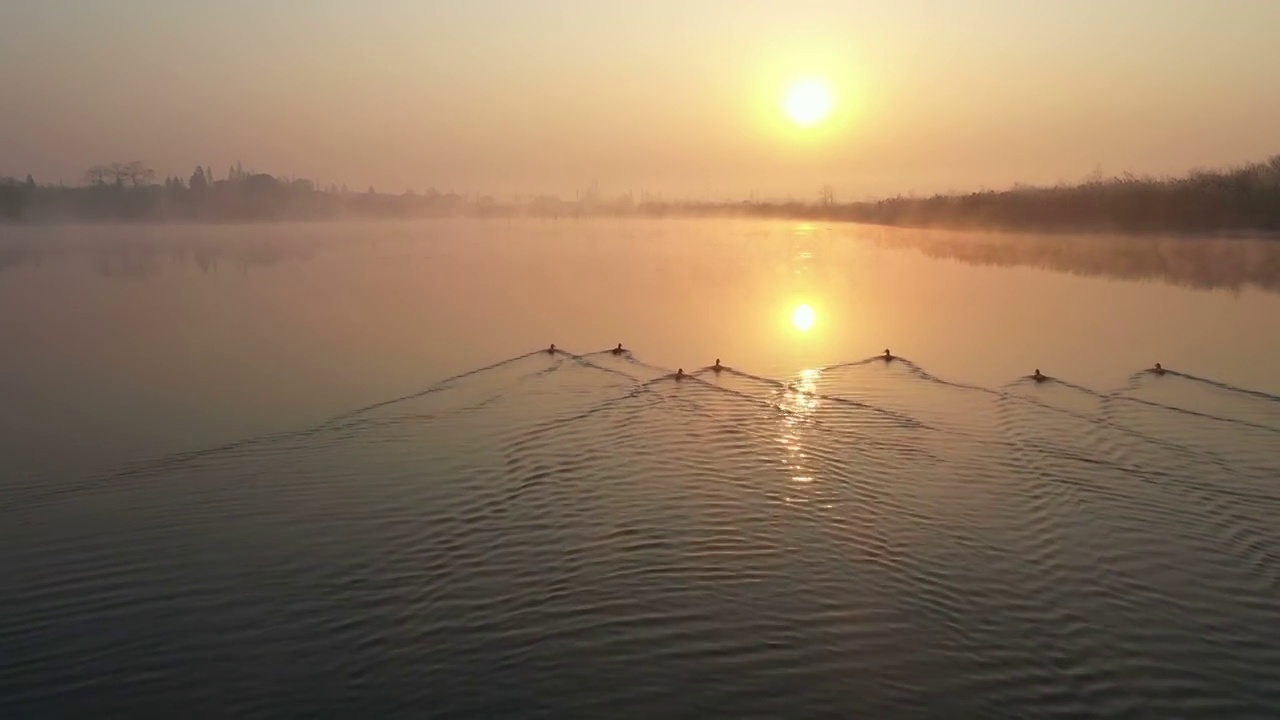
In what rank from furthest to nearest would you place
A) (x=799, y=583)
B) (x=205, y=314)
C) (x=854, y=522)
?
(x=205, y=314) < (x=854, y=522) < (x=799, y=583)

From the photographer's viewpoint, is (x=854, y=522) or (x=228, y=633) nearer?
(x=228, y=633)

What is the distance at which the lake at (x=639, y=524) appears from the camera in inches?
342

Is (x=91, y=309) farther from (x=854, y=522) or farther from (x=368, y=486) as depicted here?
(x=854, y=522)

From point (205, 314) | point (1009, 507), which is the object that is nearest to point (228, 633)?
point (1009, 507)

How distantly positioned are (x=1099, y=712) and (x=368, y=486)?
9984mm

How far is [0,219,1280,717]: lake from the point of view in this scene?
28.5 feet

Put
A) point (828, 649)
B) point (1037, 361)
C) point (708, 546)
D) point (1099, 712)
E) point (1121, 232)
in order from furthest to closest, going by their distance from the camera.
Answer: point (1121, 232), point (1037, 361), point (708, 546), point (828, 649), point (1099, 712)

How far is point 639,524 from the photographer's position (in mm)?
12453

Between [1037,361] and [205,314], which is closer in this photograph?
[1037,361]

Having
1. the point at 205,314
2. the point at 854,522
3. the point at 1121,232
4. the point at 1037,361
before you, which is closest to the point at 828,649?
the point at 854,522

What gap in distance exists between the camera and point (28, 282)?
46.6m

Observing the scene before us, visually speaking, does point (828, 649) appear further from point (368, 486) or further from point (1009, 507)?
point (368, 486)

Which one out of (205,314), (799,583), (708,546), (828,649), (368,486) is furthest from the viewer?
(205,314)

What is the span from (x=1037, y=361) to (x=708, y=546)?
16382 millimetres
